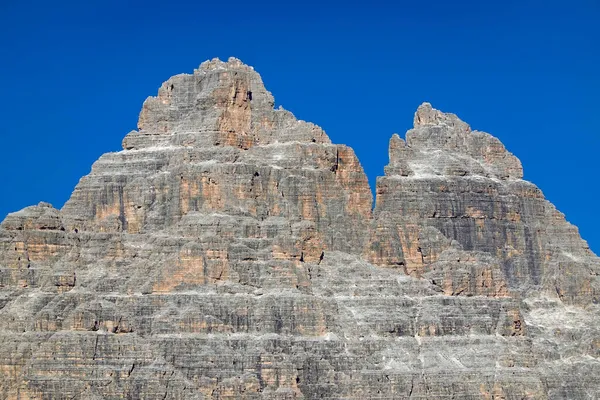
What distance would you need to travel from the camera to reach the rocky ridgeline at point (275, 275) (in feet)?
451

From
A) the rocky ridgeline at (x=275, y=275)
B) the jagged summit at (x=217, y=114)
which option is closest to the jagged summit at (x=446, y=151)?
the rocky ridgeline at (x=275, y=275)

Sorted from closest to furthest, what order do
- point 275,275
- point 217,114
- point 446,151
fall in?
point 275,275 < point 217,114 < point 446,151

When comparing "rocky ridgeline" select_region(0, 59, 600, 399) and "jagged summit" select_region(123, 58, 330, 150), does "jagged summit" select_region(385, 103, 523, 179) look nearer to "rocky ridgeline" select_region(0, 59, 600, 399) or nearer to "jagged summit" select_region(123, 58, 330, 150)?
"rocky ridgeline" select_region(0, 59, 600, 399)

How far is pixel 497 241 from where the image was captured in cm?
16175

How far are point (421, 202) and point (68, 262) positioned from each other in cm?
2452

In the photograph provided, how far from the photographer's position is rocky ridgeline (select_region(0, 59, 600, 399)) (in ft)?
451

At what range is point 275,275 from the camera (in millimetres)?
141750

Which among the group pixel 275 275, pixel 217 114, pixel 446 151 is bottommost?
pixel 275 275

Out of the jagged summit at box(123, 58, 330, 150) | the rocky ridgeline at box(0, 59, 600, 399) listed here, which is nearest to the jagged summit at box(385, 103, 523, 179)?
the rocky ridgeline at box(0, 59, 600, 399)

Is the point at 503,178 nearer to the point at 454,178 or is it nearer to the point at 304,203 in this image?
the point at 454,178

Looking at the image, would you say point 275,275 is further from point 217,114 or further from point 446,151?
point 446,151

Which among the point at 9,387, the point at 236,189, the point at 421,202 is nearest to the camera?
the point at 9,387

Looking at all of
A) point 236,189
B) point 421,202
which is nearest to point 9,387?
point 236,189

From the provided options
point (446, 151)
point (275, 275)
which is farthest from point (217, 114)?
point (446, 151)
